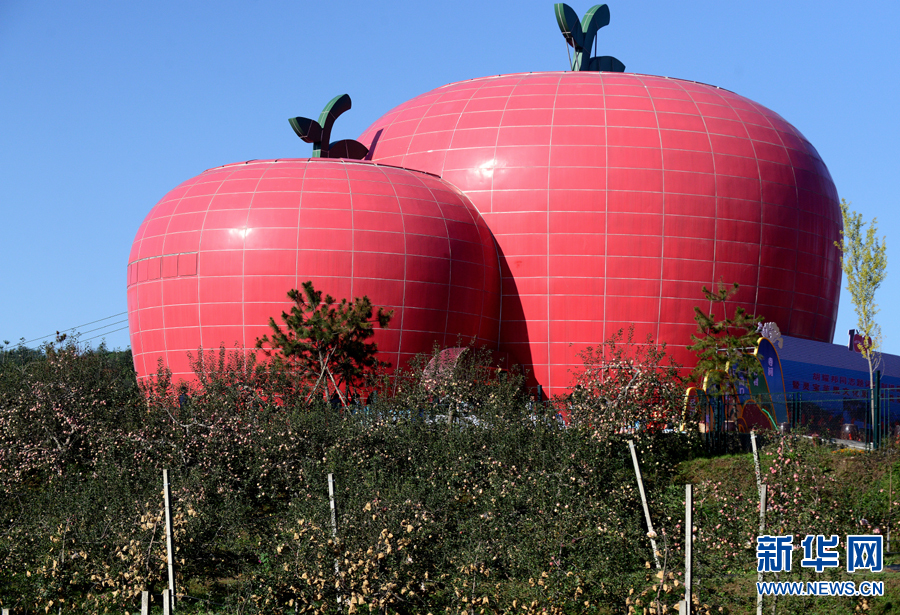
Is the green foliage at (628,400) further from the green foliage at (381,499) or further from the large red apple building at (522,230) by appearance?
the large red apple building at (522,230)

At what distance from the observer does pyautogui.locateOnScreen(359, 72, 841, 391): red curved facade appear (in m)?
37.8

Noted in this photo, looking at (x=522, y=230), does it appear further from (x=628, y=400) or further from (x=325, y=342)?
(x=628, y=400)

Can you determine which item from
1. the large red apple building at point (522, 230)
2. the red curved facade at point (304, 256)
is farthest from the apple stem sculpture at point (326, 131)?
the red curved facade at point (304, 256)

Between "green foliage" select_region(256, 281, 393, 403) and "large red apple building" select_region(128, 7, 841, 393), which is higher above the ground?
"large red apple building" select_region(128, 7, 841, 393)

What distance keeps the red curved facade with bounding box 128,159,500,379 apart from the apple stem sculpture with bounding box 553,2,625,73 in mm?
13302

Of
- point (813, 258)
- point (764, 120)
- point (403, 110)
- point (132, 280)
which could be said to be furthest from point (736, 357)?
point (132, 280)

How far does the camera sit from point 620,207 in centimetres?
3772

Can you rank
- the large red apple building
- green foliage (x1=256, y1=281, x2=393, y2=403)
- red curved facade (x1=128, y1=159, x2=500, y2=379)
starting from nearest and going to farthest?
green foliage (x1=256, y1=281, x2=393, y2=403), red curved facade (x1=128, y1=159, x2=500, y2=379), the large red apple building

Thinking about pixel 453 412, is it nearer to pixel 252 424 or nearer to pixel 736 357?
pixel 252 424

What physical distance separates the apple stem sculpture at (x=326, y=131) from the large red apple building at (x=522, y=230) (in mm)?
2687

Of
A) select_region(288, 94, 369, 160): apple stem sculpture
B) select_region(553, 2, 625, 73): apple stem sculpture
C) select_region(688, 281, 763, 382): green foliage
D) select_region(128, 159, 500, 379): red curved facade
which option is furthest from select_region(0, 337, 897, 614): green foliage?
select_region(553, 2, 625, 73): apple stem sculpture

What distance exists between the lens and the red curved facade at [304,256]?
34562 mm

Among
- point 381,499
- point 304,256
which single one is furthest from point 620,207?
point 381,499

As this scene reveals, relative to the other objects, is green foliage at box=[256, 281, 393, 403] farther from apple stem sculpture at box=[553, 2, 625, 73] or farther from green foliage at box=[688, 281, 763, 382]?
apple stem sculpture at box=[553, 2, 625, 73]
